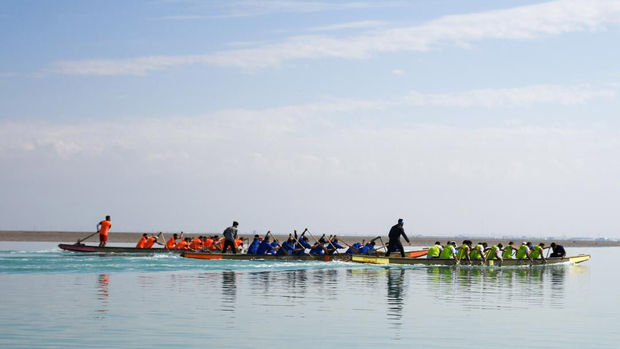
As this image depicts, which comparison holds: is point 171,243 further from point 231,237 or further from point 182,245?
point 231,237

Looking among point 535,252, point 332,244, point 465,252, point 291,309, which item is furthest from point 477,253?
point 291,309

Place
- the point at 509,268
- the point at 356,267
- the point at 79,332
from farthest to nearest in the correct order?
1. the point at 509,268
2. the point at 356,267
3. the point at 79,332

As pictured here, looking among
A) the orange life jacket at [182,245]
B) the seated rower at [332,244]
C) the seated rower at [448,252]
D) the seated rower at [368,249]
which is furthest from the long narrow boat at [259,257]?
the seated rower at [448,252]

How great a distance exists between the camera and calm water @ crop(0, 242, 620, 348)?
18.4m

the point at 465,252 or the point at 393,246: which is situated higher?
the point at 393,246

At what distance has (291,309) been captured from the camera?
23797 mm

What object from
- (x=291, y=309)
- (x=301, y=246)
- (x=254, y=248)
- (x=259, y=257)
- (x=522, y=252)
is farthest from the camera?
(x=522, y=252)

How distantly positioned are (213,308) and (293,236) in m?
28.8

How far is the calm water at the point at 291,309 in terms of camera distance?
18438 mm

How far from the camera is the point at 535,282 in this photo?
37.6m

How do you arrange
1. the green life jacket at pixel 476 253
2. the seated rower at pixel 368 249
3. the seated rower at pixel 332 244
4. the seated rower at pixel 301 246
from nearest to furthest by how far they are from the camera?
the green life jacket at pixel 476 253 < the seated rower at pixel 301 246 < the seated rower at pixel 332 244 < the seated rower at pixel 368 249

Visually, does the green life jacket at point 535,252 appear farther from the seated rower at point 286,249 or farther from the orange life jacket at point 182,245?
the orange life jacket at point 182,245

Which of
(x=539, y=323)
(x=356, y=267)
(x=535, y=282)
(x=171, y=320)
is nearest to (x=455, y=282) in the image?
(x=535, y=282)

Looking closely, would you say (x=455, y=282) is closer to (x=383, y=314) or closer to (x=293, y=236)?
(x=383, y=314)
